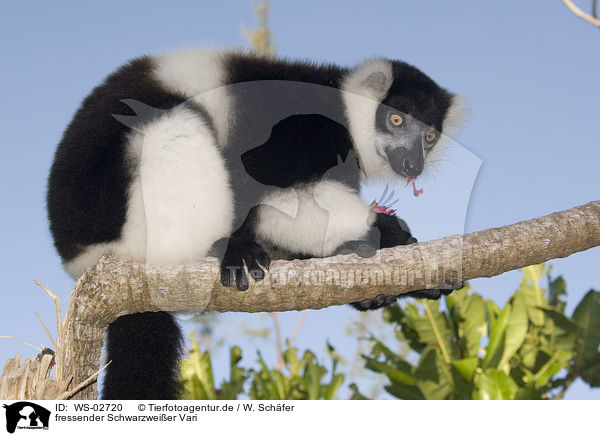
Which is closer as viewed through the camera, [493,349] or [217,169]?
[217,169]

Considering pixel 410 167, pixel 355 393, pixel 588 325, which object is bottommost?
pixel 355 393

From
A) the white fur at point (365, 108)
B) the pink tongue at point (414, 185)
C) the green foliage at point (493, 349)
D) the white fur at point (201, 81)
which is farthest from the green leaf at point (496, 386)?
the white fur at point (201, 81)

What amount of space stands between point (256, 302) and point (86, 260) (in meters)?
1.13

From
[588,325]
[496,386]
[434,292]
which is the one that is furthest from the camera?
[588,325]

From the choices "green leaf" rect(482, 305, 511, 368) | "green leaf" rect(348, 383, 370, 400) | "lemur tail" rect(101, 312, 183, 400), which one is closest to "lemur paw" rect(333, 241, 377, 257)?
"lemur tail" rect(101, 312, 183, 400)

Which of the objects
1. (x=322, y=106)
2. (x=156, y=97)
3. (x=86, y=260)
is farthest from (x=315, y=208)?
(x=86, y=260)

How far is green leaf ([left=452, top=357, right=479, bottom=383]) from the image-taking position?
19.9 ft

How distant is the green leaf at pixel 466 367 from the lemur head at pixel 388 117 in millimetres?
2950

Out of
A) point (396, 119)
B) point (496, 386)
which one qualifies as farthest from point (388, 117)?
point (496, 386)

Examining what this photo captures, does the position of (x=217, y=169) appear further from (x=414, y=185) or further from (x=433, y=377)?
(x=433, y=377)

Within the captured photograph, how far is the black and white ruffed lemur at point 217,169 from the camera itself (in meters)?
3.08

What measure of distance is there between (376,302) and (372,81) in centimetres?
157

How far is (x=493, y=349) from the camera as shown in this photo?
6.62m

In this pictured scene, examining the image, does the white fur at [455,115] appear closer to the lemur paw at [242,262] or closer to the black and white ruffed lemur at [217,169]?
the black and white ruffed lemur at [217,169]
